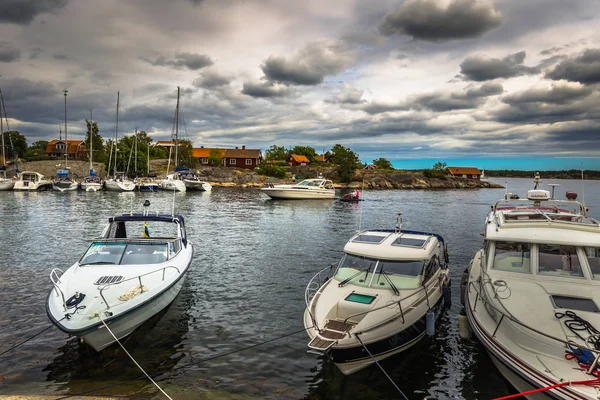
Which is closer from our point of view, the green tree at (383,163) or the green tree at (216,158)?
the green tree at (216,158)

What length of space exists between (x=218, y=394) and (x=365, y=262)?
5915 mm

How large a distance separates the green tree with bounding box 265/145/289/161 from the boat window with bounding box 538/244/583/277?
147026mm

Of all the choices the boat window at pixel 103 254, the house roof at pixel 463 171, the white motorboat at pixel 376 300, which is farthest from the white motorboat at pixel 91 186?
the house roof at pixel 463 171

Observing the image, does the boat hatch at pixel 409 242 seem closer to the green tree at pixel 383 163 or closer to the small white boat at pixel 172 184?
the small white boat at pixel 172 184

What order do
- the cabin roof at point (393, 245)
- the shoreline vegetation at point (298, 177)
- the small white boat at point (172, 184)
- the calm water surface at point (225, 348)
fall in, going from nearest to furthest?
the calm water surface at point (225, 348)
the cabin roof at point (393, 245)
the small white boat at point (172, 184)
the shoreline vegetation at point (298, 177)

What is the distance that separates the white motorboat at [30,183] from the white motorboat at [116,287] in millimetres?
69859

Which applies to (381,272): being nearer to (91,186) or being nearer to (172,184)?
(172,184)

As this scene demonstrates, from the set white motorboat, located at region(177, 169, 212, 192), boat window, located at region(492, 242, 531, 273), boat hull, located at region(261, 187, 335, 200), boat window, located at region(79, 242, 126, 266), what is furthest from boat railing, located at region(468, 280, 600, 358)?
white motorboat, located at region(177, 169, 212, 192)

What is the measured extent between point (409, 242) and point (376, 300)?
143 inches

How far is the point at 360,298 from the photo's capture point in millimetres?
11094

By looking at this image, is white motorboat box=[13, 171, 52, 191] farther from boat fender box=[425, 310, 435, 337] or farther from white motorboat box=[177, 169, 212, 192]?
boat fender box=[425, 310, 435, 337]

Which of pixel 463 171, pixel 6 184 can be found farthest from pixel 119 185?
pixel 463 171

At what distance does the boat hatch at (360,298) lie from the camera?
10.9m

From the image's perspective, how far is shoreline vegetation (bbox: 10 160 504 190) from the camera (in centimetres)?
9569
